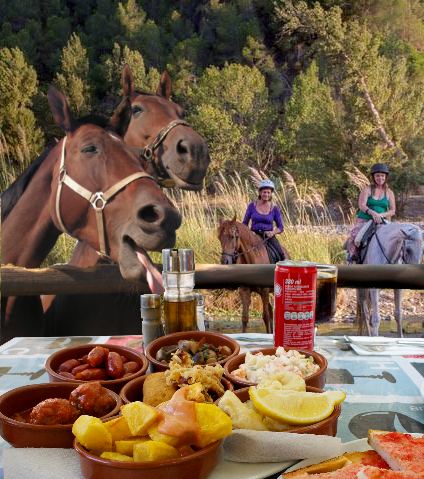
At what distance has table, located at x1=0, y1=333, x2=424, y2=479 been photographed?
103cm

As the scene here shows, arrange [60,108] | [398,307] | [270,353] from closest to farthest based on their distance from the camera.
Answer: [270,353] → [60,108] → [398,307]

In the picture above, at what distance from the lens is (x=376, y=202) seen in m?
3.78

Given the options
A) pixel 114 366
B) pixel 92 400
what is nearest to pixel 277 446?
pixel 92 400

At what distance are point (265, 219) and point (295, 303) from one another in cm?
260

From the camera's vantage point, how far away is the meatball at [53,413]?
842mm

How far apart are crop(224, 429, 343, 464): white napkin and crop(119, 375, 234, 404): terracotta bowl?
177mm

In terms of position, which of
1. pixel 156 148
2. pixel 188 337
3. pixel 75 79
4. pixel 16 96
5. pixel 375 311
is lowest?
pixel 375 311

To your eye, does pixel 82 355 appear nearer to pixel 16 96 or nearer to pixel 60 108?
pixel 60 108

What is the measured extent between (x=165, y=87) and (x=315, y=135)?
1083 millimetres

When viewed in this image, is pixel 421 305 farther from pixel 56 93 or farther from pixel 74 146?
pixel 56 93

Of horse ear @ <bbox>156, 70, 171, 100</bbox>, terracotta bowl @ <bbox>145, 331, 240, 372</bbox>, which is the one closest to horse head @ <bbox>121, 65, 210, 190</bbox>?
horse ear @ <bbox>156, 70, 171, 100</bbox>

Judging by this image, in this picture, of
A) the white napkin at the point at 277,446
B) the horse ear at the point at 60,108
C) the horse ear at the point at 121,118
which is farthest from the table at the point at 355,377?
the horse ear at the point at 60,108

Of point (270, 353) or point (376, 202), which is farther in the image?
point (376, 202)

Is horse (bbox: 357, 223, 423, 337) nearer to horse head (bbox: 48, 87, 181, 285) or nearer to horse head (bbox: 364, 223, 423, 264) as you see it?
horse head (bbox: 364, 223, 423, 264)
